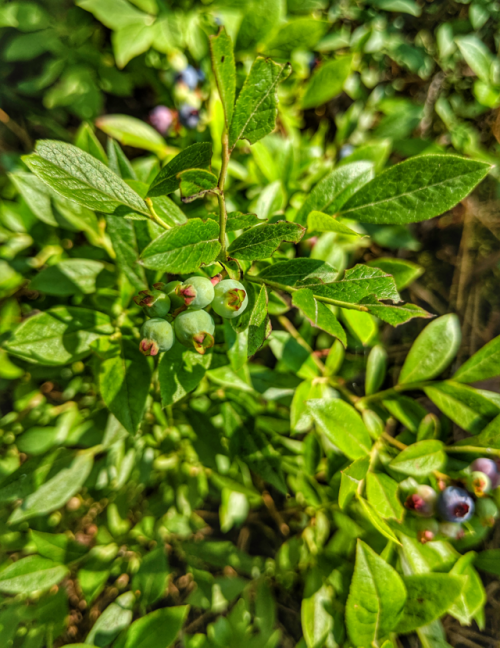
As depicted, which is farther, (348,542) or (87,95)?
(87,95)

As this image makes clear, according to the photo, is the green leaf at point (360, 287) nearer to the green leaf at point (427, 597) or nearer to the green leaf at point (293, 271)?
the green leaf at point (293, 271)

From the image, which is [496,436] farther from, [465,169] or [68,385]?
[68,385]

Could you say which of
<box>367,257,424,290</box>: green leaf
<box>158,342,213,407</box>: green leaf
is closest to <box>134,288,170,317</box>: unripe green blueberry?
<box>158,342,213,407</box>: green leaf

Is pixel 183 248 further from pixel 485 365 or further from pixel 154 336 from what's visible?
pixel 485 365

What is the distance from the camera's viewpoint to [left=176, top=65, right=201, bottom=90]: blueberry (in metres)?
1.49

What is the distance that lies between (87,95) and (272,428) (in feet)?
5.02

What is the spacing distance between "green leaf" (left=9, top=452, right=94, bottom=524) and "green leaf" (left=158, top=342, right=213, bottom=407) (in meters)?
0.69

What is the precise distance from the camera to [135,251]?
87 cm

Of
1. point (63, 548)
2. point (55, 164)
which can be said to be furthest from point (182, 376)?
point (63, 548)

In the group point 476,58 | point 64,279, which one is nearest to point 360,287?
point 64,279

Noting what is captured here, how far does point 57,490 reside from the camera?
3.89 feet

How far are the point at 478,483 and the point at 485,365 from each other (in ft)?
0.88

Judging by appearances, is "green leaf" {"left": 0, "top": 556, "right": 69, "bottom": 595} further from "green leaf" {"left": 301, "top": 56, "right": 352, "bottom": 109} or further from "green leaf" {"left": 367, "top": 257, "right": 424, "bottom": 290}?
"green leaf" {"left": 301, "top": 56, "right": 352, "bottom": 109}

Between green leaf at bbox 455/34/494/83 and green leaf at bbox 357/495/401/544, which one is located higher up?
green leaf at bbox 455/34/494/83
